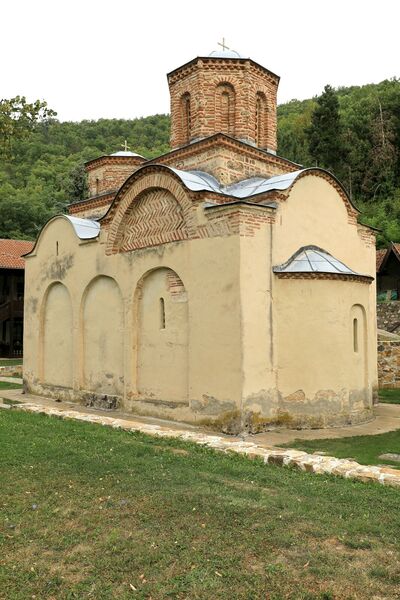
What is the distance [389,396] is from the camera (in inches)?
525

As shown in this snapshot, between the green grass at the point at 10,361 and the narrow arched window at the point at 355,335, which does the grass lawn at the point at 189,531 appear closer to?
the narrow arched window at the point at 355,335

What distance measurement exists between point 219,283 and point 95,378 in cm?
471

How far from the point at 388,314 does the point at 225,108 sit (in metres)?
14.4

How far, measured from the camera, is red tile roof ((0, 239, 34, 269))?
27.2 meters

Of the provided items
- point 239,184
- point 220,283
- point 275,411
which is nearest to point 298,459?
point 275,411

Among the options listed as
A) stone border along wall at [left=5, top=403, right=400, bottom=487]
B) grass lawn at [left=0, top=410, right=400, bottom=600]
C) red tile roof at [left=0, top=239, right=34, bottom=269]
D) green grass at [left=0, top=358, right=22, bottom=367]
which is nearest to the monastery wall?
stone border along wall at [left=5, top=403, right=400, bottom=487]

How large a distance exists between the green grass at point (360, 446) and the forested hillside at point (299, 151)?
79.8 ft

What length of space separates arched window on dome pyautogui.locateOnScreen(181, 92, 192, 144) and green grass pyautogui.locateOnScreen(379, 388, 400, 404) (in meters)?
7.85

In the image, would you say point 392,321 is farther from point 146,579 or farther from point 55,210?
point 55,210

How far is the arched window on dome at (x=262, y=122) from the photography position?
13016mm

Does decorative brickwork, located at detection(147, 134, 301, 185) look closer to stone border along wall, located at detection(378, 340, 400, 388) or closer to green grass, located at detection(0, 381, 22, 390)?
stone border along wall, located at detection(378, 340, 400, 388)

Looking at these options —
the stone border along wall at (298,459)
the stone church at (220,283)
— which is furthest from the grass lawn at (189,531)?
the stone church at (220,283)

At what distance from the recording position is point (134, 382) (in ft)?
36.6

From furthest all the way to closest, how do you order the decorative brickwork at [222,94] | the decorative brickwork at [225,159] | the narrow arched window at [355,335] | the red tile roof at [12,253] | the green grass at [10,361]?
the red tile roof at [12,253] < the green grass at [10,361] < the decorative brickwork at [222,94] < the decorative brickwork at [225,159] < the narrow arched window at [355,335]
